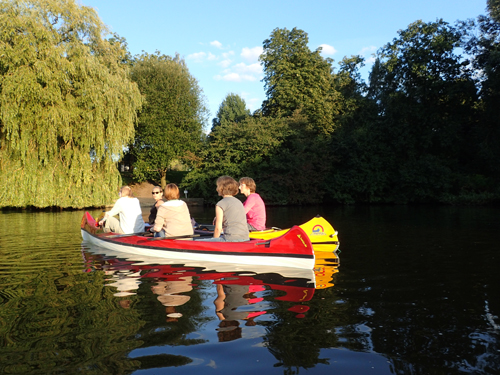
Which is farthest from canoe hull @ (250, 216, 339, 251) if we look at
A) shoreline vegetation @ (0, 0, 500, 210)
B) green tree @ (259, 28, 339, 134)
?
green tree @ (259, 28, 339, 134)

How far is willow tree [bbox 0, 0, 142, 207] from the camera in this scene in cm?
1794

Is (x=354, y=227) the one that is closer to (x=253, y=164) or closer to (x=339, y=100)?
(x=253, y=164)

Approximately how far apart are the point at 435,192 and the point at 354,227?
17.5 meters

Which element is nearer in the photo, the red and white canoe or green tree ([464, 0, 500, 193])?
the red and white canoe

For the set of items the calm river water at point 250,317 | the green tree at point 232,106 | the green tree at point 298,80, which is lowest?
the calm river water at point 250,317

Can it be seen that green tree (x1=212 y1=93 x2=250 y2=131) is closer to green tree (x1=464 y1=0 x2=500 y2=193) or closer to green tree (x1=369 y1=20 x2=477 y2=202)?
green tree (x1=369 y1=20 x2=477 y2=202)

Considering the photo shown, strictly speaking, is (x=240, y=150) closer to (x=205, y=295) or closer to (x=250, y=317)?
(x=205, y=295)

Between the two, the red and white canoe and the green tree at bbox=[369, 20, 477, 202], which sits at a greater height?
the green tree at bbox=[369, 20, 477, 202]

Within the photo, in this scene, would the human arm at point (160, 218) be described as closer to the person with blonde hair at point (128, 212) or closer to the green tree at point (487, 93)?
the person with blonde hair at point (128, 212)

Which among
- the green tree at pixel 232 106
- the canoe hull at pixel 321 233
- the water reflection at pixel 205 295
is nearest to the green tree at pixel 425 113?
the canoe hull at pixel 321 233

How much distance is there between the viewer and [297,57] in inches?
1300

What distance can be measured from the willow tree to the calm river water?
12.5m

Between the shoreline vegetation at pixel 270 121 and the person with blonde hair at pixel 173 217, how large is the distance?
514 inches

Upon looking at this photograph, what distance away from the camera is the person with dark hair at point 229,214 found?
664 centimetres
